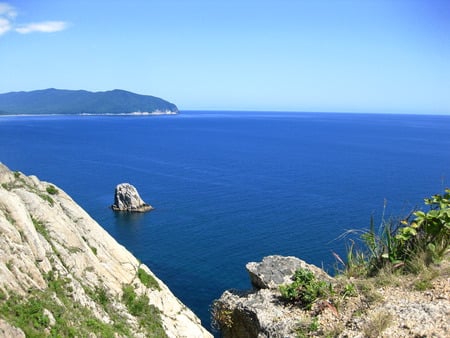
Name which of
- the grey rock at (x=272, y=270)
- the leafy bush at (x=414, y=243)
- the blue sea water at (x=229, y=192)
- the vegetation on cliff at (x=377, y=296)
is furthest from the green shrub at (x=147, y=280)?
the leafy bush at (x=414, y=243)

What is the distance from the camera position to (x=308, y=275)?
10102mm

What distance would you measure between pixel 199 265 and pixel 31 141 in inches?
5022

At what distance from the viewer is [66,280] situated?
18.0m

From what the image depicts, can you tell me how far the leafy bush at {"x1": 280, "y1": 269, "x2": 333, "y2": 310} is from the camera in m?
9.58

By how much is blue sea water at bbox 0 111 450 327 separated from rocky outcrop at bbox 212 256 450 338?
424 cm

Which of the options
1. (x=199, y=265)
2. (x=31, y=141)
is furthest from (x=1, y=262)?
(x=31, y=141)

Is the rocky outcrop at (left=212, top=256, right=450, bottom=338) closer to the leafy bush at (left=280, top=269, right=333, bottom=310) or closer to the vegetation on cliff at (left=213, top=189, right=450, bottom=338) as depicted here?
the vegetation on cliff at (left=213, top=189, right=450, bottom=338)

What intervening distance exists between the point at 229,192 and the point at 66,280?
62.0 meters

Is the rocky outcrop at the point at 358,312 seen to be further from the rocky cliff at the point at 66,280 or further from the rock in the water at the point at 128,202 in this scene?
the rock in the water at the point at 128,202

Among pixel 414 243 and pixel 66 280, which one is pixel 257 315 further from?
pixel 66 280

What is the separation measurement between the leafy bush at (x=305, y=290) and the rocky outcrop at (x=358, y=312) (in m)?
0.13

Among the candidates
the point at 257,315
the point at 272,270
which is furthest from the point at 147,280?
the point at 257,315

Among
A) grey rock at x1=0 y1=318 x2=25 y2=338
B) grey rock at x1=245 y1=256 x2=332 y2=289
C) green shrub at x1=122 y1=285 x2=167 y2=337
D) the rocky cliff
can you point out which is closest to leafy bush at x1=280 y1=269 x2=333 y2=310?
grey rock at x1=245 y1=256 x2=332 y2=289

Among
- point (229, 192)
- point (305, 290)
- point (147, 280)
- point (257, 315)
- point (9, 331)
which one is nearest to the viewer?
point (305, 290)
